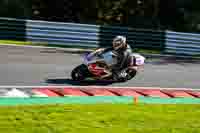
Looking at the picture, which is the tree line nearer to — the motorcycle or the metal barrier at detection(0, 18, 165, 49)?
the metal barrier at detection(0, 18, 165, 49)

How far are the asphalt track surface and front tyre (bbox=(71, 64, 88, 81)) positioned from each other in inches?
7.5

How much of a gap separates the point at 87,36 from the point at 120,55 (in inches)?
329

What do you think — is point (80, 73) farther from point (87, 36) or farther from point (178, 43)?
point (178, 43)

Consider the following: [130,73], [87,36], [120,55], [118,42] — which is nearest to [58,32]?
[87,36]

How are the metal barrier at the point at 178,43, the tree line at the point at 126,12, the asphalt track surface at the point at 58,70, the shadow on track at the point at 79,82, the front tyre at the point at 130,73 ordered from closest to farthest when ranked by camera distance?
the shadow on track at the point at 79,82
the asphalt track surface at the point at 58,70
the front tyre at the point at 130,73
the metal barrier at the point at 178,43
the tree line at the point at 126,12

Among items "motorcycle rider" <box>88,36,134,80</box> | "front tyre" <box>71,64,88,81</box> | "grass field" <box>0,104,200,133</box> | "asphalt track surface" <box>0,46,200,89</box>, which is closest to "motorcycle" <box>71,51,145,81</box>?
"front tyre" <box>71,64,88,81</box>

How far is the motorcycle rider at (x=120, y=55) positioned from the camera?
654 inches

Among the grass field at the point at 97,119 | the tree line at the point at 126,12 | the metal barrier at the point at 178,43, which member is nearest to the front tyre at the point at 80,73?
the grass field at the point at 97,119

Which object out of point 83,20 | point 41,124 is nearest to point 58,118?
point 41,124

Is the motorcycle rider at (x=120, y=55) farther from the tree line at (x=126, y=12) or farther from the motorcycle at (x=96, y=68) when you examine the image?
the tree line at (x=126, y=12)

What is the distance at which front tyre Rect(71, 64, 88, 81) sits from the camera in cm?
1641

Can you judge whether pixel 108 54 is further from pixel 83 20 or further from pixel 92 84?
pixel 83 20

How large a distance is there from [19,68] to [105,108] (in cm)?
598

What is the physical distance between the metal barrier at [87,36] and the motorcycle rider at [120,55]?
7761 millimetres
